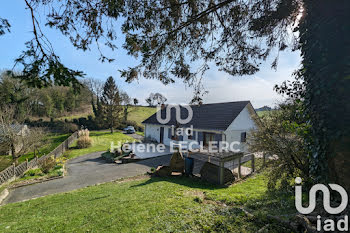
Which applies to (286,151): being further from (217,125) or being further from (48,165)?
(48,165)

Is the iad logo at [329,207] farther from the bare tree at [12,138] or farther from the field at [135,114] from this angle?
the field at [135,114]

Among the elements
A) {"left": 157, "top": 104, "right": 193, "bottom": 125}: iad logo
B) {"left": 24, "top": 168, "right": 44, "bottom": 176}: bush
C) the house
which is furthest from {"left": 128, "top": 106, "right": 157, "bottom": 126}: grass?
{"left": 24, "top": 168, "right": 44, "bottom": 176}: bush

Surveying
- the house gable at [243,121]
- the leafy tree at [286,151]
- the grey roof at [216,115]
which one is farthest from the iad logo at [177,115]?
the leafy tree at [286,151]

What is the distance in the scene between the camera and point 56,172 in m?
12.3

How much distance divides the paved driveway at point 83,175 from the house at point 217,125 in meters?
3.89

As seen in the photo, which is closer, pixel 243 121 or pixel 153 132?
pixel 243 121

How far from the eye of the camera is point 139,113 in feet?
162

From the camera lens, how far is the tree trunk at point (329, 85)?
237 centimetres

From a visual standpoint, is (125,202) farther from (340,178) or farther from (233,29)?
(233,29)

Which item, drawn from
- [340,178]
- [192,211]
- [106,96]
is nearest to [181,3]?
[340,178]

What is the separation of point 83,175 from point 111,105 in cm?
2598

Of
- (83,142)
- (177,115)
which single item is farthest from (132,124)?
(177,115)

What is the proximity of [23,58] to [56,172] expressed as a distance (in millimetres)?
12818

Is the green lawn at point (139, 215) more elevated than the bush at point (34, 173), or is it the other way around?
the green lawn at point (139, 215)
